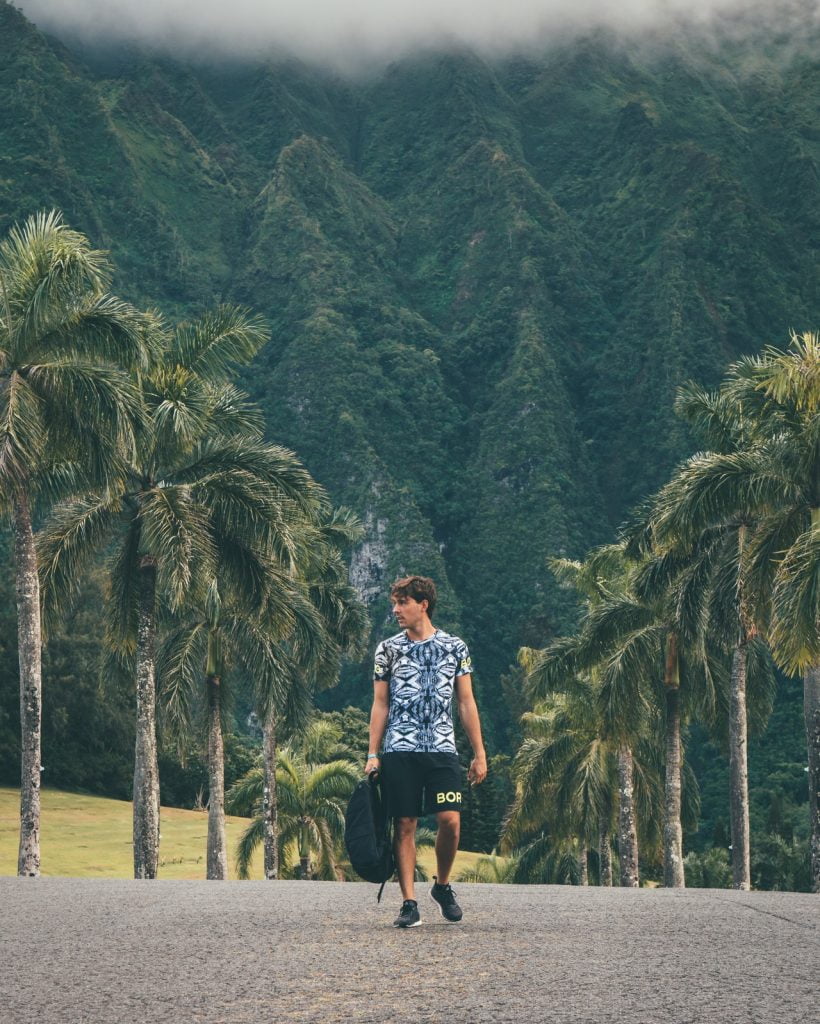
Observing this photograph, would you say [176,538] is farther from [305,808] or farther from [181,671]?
[305,808]

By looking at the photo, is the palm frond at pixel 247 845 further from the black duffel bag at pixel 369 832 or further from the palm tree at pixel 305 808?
the black duffel bag at pixel 369 832

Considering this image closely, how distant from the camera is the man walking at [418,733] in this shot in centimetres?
805

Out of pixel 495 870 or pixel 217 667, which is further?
pixel 495 870

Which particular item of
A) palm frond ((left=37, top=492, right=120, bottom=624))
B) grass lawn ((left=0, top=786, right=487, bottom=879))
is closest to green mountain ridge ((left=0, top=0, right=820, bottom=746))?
grass lawn ((left=0, top=786, right=487, bottom=879))

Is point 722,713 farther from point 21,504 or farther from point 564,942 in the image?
point 564,942

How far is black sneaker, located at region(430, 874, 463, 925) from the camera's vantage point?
8.23 m

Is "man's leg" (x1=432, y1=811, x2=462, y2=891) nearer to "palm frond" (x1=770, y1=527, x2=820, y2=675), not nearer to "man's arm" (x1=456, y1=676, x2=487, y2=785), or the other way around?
"man's arm" (x1=456, y1=676, x2=487, y2=785)

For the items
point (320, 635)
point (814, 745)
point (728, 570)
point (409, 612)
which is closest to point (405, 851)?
point (409, 612)

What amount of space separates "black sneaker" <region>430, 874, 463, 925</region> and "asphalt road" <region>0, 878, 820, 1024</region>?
0.07 meters

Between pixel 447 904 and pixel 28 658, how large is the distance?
1505 cm

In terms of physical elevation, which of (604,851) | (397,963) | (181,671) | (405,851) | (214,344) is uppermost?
(214,344)

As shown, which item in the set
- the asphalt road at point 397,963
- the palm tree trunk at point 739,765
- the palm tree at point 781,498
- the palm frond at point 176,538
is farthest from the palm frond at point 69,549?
the asphalt road at point 397,963

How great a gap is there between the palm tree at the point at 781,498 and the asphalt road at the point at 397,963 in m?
9.31

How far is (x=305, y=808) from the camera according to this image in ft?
131
